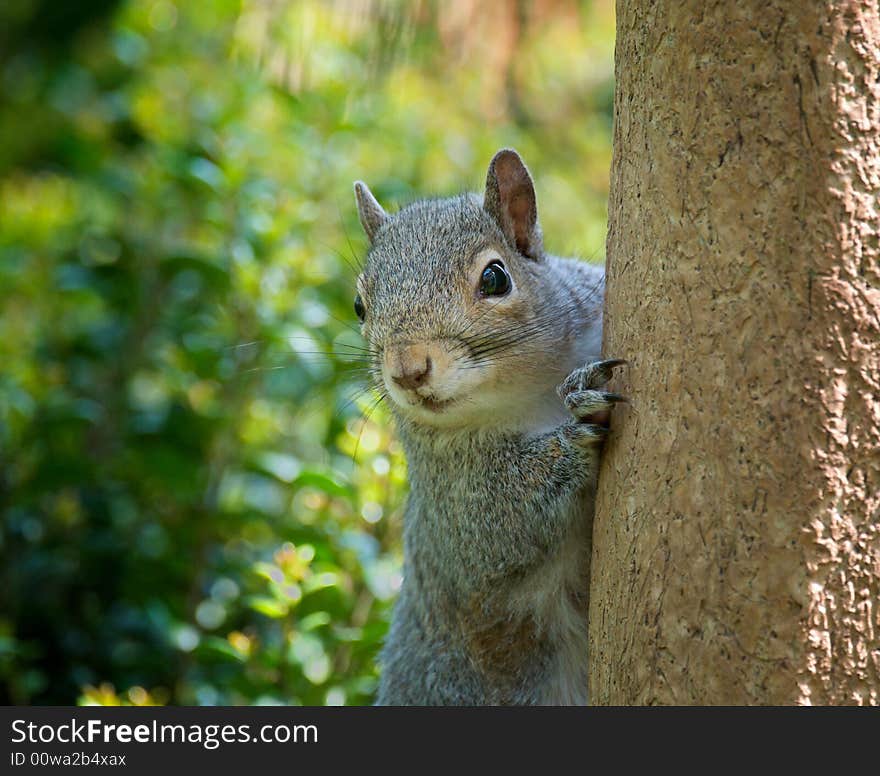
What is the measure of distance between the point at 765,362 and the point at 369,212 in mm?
1149

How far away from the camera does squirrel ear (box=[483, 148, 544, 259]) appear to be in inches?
80.4

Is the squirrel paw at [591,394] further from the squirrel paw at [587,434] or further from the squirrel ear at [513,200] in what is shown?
the squirrel ear at [513,200]

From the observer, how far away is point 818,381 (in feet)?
4.17

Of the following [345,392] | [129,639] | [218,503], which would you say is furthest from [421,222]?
[129,639]

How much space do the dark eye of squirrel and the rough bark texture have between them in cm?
55

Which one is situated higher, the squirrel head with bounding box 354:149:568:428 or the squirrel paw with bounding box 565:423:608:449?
the squirrel head with bounding box 354:149:568:428

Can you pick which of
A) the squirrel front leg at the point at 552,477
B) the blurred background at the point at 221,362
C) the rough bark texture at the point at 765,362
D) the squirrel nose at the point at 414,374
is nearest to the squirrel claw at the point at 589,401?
the squirrel front leg at the point at 552,477

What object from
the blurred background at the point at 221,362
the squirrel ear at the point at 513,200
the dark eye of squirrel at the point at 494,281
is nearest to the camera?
the dark eye of squirrel at the point at 494,281

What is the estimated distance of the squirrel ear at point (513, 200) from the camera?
6.70ft

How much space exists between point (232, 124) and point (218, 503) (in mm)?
1009

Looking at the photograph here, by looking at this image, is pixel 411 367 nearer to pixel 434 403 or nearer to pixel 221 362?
pixel 434 403

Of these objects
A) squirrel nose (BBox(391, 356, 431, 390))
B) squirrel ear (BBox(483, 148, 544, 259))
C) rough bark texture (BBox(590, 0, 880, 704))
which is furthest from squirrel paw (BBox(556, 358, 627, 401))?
squirrel ear (BBox(483, 148, 544, 259))

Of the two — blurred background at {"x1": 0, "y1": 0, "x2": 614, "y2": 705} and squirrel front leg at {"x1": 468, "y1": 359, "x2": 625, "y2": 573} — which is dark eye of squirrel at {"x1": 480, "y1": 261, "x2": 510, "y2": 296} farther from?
blurred background at {"x1": 0, "y1": 0, "x2": 614, "y2": 705}
